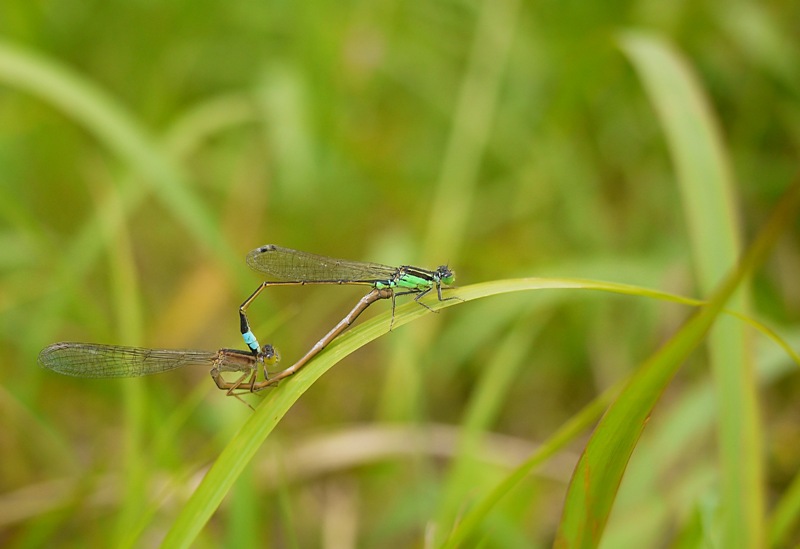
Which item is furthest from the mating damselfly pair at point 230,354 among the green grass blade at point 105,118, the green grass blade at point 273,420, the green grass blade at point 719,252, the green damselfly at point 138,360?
the green grass blade at point 719,252

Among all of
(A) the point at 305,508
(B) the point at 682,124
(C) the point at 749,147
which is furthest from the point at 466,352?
(C) the point at 749,147

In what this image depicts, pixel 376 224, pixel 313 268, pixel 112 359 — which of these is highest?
pixel 376 224

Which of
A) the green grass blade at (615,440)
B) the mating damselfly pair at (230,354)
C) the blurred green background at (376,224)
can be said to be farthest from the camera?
the blurred green background at (376,224)

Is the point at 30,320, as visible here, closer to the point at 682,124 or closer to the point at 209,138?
the point at 209,138

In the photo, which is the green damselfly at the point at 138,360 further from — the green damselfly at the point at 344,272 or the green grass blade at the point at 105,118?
the green grass blade at the point at 105,118

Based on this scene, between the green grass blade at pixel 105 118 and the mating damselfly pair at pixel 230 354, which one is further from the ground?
the green grass blade at pixel 105 118

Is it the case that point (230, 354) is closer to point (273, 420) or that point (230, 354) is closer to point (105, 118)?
point (273, 420)

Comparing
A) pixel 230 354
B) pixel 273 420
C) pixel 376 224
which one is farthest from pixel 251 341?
pixel 376 224
